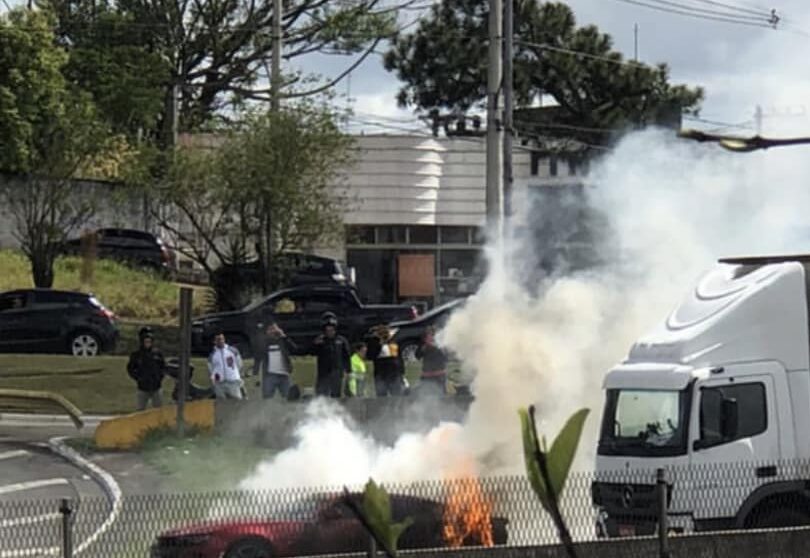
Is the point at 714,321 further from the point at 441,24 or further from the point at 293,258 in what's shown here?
the point at 441,24

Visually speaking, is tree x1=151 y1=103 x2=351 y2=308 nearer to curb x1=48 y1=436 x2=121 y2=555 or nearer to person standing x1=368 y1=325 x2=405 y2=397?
person standing x1=368 y1=325 x2=405 y2=397

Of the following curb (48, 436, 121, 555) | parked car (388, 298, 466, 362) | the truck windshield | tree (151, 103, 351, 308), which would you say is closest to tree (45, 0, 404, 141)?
tree (151, 103, 351, 308)

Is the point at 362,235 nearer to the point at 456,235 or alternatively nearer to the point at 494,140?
the point at 456,235

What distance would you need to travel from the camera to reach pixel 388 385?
70.7 ft

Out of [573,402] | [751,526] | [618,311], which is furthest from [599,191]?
[751,526]

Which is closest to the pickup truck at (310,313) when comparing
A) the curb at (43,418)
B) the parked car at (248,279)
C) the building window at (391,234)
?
the parked car at (248,279)

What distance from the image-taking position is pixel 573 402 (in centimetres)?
1741

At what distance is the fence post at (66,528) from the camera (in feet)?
28.9

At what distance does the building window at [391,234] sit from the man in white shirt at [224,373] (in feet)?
78.2

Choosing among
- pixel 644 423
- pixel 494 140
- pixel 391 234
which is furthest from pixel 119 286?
pixel 644 423

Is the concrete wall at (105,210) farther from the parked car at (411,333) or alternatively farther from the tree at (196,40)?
the parked car at (411,333)

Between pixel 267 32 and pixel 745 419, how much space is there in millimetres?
35535

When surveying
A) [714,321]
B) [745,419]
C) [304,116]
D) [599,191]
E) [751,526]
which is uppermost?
[304,116]

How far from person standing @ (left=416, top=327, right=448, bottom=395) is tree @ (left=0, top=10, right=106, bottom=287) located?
1568 cm
